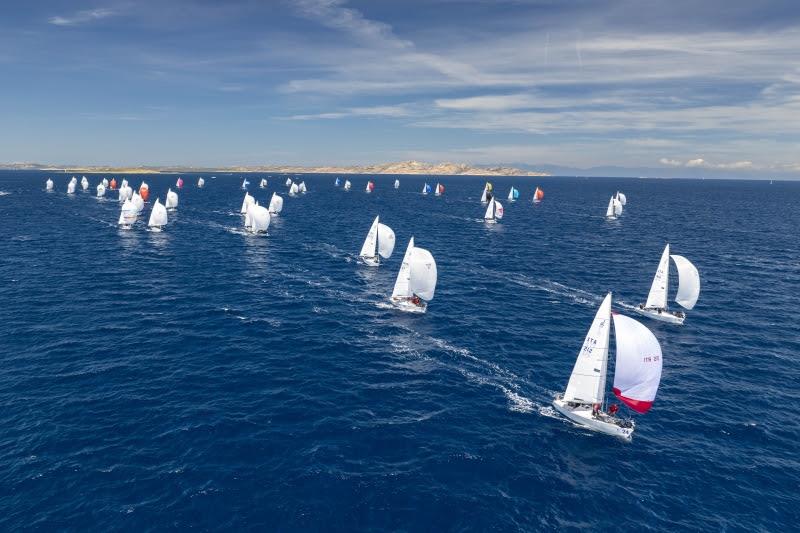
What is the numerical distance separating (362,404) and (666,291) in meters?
48.5

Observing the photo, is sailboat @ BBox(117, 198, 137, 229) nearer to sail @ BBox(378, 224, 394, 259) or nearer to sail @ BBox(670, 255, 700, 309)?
sail @ BBox(378, 224, 394, 259)

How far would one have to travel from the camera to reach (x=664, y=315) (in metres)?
68.4

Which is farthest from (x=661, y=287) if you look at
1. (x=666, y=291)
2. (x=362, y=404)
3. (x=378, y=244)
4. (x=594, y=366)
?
(x=378, y=244)

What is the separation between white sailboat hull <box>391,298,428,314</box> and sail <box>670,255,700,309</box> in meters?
36.6

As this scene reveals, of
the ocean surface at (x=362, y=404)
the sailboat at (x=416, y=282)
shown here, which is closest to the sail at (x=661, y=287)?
the ocean surface at (x=362, y=404)

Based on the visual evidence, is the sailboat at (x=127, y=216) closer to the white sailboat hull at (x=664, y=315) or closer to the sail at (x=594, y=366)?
the white sailboat hull at (x=664, y=315)

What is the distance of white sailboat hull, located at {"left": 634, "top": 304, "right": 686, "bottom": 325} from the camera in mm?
67688

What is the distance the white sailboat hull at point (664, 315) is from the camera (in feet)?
222

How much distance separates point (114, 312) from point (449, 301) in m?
47.6

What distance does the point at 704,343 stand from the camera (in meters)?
61.8

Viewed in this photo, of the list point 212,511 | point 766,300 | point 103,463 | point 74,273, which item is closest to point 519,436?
point 212,511

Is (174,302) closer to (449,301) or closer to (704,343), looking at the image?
(449,301)

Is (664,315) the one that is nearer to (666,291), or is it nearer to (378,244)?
(666,291)

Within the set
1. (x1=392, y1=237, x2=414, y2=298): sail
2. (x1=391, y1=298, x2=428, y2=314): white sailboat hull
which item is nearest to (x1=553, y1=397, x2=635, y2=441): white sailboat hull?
(x1=391, y1=298, x2=428, y2=314): white sailboat hull
